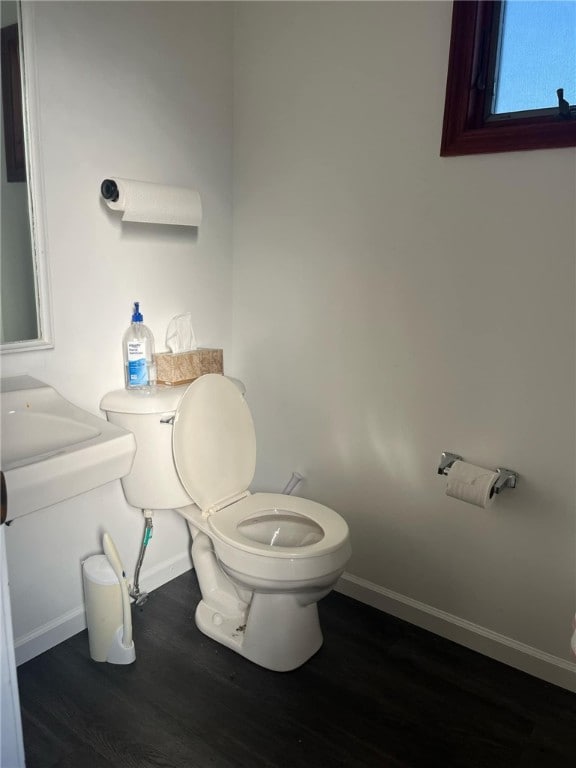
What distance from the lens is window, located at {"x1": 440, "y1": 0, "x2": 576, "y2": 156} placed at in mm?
1566

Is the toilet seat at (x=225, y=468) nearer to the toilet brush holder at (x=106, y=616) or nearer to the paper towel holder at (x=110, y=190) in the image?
the toilet brush holder at (x=106, y=616)

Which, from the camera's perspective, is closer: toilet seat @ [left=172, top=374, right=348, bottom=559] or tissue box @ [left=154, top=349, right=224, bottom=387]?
toilet seat @ [left=172, top=374, right=348, bottom=559]

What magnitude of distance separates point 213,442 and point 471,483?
31.8 inches

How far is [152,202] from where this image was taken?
5.78 feet

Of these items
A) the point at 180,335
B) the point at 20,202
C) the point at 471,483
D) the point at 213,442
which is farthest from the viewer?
the point at 180,335

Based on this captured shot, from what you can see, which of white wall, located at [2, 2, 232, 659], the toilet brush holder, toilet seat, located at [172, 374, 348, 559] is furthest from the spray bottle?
the toilet brush holder

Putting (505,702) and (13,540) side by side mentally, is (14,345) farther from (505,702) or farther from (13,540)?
(505,702)

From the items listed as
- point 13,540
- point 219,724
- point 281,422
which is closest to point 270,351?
point 281,422

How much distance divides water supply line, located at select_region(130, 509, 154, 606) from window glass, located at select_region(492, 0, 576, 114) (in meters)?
1.66

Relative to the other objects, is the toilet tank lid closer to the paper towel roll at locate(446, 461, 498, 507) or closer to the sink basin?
the sink basin

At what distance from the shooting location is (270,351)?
7.30 ft

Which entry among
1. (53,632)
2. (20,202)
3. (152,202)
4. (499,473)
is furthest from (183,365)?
(499,473)

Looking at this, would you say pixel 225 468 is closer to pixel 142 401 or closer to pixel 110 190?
pixel 142 401

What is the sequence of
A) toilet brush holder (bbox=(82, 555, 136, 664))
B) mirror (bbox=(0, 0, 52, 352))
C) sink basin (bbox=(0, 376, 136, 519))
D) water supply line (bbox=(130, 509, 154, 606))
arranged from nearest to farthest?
1. sink basin (bbox=(0, 376, 136, 519))
2. mirror (bbox=(0, 0, 52, 352))
3. toilet brush holder (bbox=(82, 555, 136, 664))
4. water supply line (bbox=(130, 509, 154, 606))
